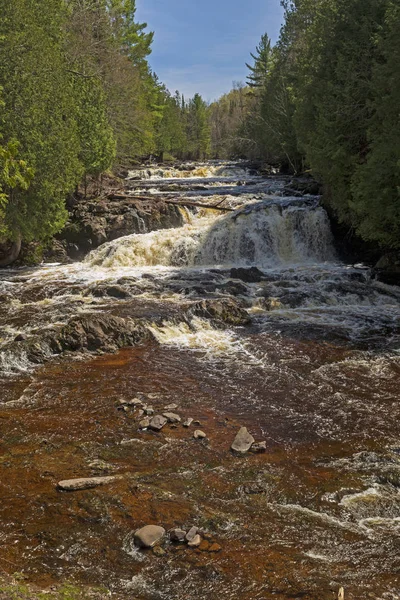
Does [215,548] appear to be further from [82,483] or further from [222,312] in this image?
[222,312]

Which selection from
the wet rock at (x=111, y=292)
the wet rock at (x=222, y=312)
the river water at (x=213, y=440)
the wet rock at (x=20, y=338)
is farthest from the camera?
the wet rock at (x=111, y=292)

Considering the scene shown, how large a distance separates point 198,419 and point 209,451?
1.07 metres

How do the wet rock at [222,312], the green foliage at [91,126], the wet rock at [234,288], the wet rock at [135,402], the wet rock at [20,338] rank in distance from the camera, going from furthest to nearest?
the green foliage at [91,126]
the wet rock at [234,288]
the wet rock at [222,312]
the wet rock at [20,338]
the wet rock at [135,402]

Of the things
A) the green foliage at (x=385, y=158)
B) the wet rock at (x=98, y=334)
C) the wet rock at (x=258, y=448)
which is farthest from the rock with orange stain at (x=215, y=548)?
the green foliage at (x=385, y=158)

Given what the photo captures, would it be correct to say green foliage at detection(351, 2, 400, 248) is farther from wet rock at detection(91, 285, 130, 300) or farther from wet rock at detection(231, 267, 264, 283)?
wet rock at detection(91, 285, 130, 300)

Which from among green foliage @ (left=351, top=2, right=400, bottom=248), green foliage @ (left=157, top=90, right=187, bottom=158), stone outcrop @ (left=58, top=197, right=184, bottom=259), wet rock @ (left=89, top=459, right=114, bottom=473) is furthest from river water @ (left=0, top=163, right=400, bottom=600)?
green foliage @ (left=157, top=90, right=187, bottom=158)

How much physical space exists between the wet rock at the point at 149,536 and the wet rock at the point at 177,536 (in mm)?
111

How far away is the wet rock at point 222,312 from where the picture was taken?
1375 centimetres

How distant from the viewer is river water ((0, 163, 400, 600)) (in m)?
4.79

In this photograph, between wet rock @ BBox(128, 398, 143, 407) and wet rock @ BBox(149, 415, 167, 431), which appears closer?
wet rock @ BBox(149, 415, 167, 431)

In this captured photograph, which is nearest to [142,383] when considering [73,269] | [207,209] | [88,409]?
[88,409]

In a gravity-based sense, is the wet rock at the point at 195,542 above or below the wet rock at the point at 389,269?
below

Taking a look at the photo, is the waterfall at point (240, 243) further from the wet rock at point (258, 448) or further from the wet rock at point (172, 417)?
the wet rock at point (258, 448)

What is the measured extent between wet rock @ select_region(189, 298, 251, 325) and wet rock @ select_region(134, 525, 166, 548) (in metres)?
8.67
